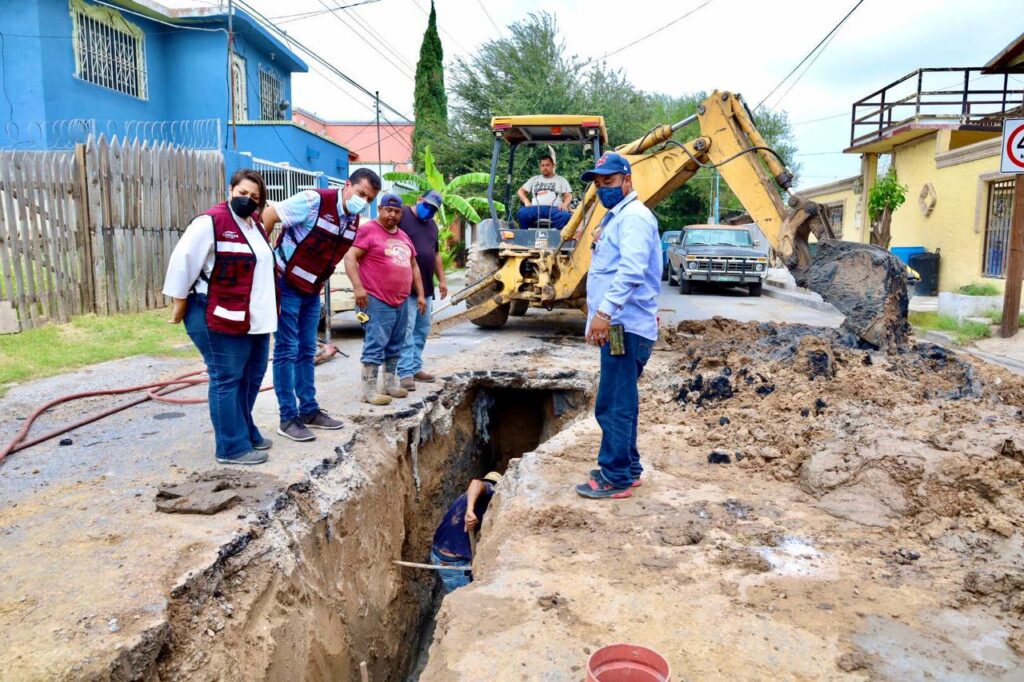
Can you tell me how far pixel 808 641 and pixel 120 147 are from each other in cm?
1031

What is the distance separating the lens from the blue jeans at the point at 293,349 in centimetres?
505

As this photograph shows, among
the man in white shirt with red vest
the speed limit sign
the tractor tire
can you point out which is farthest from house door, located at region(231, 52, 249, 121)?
the speed limit sign

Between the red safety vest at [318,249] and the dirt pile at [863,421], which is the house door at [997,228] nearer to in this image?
the dirt pile at [863,421]

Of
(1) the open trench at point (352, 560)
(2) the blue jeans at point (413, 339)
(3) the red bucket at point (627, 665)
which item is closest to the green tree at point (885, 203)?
(1) the open trench at point (352, 560)

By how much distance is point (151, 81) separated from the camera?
16672 millimetres

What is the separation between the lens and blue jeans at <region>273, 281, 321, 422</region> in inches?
199

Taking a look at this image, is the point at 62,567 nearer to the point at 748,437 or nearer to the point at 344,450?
the point at 344,450

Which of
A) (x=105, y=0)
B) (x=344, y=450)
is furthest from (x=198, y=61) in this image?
(x=344, y=450)

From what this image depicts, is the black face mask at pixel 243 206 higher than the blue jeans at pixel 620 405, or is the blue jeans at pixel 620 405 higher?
the black face mask at pixel 243 206

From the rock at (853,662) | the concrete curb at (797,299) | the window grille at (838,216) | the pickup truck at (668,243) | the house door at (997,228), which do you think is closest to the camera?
the rock at (853,662)

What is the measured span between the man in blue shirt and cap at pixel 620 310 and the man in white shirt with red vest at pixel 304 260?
171cm

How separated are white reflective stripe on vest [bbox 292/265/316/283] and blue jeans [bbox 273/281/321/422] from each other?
110mm

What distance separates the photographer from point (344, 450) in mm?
5070

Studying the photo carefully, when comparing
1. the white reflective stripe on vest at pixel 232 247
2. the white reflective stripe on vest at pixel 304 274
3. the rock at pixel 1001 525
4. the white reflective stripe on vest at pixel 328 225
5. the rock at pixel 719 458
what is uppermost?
the white reflective stripe on vest at pixel 328 225
